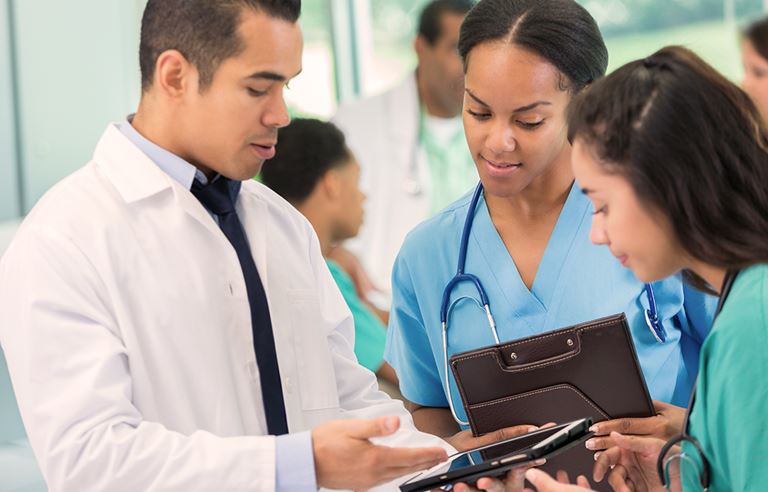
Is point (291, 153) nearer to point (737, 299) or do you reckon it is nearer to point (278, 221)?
point (278, 221)

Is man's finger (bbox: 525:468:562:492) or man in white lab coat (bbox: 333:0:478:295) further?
man in white lab coat (bbox: 333:0:478:295)

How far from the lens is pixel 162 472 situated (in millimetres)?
1295

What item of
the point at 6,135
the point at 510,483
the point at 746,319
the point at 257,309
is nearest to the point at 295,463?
the point at 257,309

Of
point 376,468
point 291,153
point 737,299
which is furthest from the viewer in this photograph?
point 291,153

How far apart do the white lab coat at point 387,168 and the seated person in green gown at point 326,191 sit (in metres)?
0.88

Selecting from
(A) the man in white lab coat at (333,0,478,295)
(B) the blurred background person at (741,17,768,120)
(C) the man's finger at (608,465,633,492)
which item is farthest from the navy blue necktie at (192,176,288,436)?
(A) the man in white lab coat at (333,0,478,295)

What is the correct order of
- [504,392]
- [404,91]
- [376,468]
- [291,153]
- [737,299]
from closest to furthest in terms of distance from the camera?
[737,299] → [376,468] → [504,392] → [291,153] → [404,91]

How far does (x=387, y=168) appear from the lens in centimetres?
398

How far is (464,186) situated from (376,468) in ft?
8.99

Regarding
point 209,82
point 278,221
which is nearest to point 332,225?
point 278,221

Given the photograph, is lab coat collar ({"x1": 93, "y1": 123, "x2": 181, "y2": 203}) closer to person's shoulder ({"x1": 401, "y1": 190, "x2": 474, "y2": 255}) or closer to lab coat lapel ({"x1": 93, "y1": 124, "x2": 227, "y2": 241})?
lab coat lapel ({"x1": 93, "y1": 124, "x2": 227, "y2": 241})

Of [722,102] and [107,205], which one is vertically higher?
[722,102]

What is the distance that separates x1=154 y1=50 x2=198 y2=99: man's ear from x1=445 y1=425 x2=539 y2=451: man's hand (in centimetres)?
65

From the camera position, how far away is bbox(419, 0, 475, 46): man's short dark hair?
11.6ft
